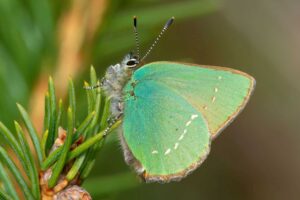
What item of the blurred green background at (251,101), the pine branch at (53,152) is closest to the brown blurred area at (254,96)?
the blurred green background at (251,101)

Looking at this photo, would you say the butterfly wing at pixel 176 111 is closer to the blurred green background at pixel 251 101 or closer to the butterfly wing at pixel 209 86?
the butterfly wing at pixel 209 86

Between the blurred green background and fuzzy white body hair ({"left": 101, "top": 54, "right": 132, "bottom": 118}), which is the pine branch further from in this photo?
the blurred green background

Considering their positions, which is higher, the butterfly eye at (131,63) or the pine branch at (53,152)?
the pine branch at (53,152)

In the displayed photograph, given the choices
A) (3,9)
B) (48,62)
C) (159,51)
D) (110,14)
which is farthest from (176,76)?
(159,51)

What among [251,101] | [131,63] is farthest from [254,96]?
[131,63]

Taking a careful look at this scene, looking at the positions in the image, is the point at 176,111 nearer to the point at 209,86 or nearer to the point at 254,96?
the point at 209,86

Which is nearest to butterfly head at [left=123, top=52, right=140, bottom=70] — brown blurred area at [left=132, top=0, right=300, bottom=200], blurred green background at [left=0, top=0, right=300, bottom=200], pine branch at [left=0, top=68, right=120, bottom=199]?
pine branch at [left=0, top=68, right=120, bottom=199]

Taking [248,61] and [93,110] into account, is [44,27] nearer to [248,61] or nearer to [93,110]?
[93,110]
